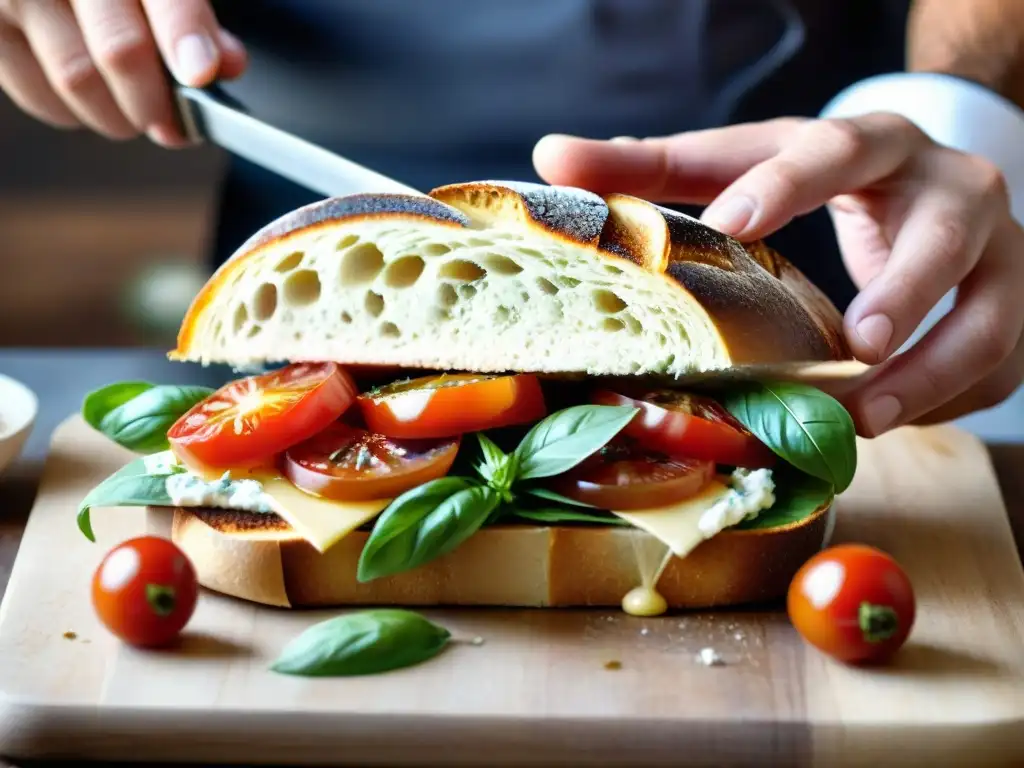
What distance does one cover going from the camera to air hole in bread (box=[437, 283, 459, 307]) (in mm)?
2191

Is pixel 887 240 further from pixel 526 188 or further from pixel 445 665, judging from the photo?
pixel 445 665

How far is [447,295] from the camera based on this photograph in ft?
7.23

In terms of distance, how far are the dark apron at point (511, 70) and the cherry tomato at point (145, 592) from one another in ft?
6.32

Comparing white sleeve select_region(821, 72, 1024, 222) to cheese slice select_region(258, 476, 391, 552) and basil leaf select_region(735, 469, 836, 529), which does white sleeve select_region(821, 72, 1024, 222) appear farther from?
cheese slice select_region(258, 476, 391, 552)

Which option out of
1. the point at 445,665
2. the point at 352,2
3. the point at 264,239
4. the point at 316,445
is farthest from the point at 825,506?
the point at 352,2

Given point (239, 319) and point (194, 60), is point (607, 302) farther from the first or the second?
point (194, 60)

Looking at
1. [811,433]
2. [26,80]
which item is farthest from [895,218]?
[26,80]

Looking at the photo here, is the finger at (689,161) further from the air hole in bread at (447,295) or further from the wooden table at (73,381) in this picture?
the wooden table at (73,381)

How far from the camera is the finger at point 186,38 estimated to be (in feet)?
8.79

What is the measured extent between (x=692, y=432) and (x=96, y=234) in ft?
17.5

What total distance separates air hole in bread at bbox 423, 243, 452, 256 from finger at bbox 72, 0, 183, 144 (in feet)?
3.22

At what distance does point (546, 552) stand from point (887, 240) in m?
1.36

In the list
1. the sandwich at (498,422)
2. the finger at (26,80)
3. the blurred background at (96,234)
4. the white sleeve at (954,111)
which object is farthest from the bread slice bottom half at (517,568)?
the blurred background at (96,234)

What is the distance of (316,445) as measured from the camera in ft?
6.97
